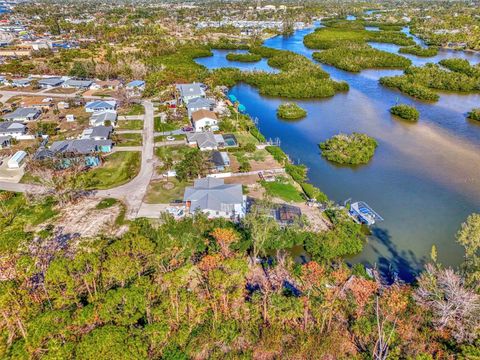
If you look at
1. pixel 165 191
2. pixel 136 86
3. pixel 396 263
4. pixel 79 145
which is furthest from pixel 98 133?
pixel 396 263

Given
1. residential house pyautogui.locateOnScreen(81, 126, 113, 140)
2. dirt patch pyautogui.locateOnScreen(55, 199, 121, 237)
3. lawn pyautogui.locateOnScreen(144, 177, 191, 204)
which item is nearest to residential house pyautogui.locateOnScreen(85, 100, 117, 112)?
residential house pyautogui.locateOnScreen(81, 126, 113, 140)

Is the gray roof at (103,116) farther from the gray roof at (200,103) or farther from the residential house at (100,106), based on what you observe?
the gray roof at (200,103)

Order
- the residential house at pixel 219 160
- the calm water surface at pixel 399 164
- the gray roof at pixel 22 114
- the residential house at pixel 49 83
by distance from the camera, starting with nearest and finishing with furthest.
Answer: the calm water surface at pixel 399 164 → the residential house at pixel 219 160 → the gray roof at pixel 22 114 → the residential house at pixel 49 83

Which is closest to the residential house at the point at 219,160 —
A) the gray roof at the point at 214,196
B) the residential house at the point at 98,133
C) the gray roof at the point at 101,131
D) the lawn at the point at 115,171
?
the gray roof at the point at 214,196

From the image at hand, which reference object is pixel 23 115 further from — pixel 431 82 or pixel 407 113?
pixel 431 82

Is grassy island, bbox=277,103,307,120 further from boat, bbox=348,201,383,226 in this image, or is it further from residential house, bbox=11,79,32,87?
residential house, bbox=11,79,32,87

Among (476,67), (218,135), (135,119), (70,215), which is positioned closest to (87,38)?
(135,119)
